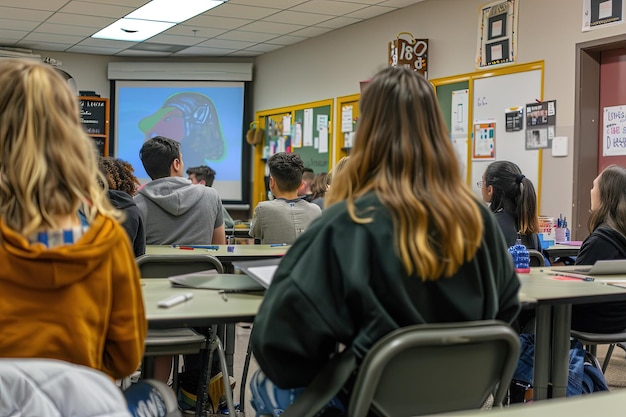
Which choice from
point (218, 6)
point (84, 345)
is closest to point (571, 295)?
point (84, 345)

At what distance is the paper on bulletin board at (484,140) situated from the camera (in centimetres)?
612

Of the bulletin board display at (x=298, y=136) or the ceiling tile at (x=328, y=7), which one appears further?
the bulletin board display at (x=298, y=136)

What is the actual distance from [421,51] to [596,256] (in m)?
4.09

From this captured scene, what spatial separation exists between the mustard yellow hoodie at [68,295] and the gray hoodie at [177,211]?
7.02ft

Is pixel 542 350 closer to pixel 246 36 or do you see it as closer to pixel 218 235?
pixel 218 235

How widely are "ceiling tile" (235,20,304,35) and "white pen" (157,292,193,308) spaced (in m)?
6.28

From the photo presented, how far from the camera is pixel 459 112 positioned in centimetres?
646

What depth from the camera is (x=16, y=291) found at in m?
1.33

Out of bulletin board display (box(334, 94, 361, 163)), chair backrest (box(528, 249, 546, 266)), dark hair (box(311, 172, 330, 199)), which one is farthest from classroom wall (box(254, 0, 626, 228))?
chair backrest (box(528, 249, 546, 266))

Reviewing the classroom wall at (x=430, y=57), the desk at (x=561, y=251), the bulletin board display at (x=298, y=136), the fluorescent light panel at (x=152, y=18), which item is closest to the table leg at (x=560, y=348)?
the desk at (x=561, y=251)

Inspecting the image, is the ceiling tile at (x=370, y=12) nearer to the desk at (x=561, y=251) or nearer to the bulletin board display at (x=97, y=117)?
the bulletin board display at (x=97, y=117)

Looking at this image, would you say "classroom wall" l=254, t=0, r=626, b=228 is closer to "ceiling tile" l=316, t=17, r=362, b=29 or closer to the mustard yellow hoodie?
"ceiling tile" l=316, t=17, r=362, b=29

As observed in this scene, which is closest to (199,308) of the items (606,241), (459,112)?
(606,241)

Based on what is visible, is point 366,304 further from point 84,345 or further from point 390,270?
point 84,345
